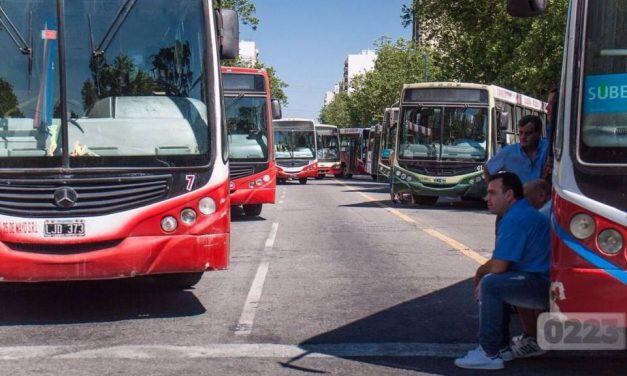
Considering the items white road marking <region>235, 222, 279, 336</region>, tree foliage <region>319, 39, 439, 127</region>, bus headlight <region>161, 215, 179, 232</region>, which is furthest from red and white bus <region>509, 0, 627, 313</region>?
tree foliage <region>319, 39, 439, 127</region>

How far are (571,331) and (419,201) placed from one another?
811 inches

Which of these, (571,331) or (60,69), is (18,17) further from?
(571,331)

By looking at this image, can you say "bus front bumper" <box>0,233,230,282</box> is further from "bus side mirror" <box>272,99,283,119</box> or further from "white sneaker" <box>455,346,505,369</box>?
"bus side mirror" <box>272,99,283,119</box>

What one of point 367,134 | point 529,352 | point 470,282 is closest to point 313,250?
point 470,282

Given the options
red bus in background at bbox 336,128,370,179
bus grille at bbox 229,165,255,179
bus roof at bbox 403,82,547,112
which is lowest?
red bus in background at bbox 336,128,370,179

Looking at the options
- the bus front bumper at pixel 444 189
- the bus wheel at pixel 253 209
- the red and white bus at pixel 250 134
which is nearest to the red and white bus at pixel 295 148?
the bus front bumper at pixel 444 189

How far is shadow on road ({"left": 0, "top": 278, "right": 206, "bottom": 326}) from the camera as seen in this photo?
313 inches

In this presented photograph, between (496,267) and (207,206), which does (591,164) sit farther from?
(207,206)

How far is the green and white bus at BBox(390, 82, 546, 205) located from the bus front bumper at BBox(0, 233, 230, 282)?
1590 centimetres

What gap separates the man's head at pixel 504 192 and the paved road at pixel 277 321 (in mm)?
1024

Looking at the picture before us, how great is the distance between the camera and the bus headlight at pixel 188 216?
763cm

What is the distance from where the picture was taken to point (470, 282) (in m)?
9.88

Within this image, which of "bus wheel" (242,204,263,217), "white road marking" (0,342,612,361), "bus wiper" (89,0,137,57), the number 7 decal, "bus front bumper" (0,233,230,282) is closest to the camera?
"white road marking" (0,342,612,361)

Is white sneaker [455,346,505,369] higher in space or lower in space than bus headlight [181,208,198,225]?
lower
